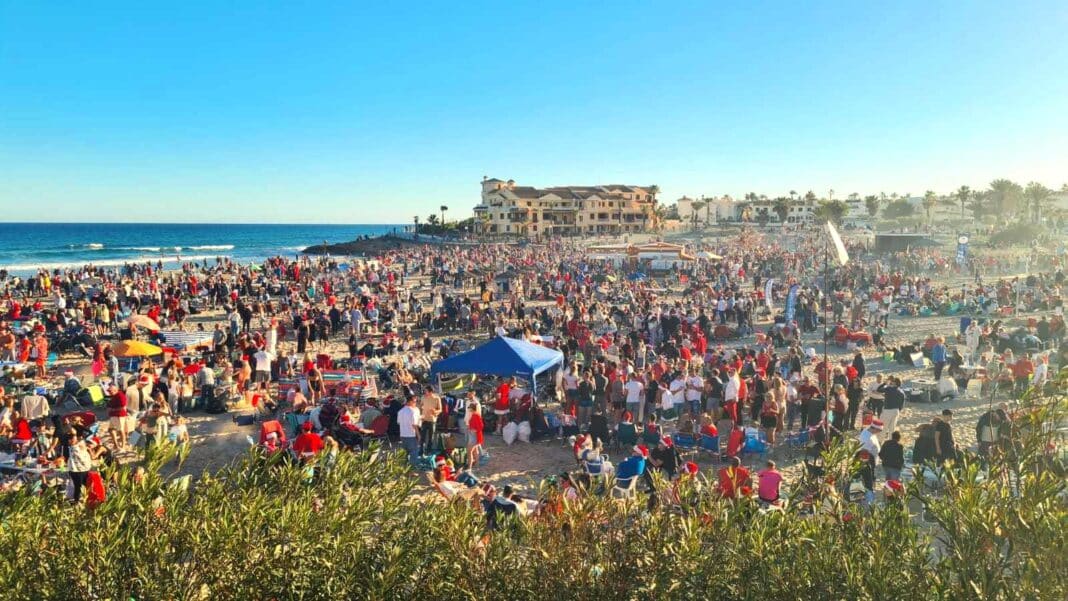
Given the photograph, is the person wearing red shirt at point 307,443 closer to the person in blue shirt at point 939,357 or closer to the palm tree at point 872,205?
the person in blue shirt at point 939,357

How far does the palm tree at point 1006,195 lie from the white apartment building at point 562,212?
49.4 meters

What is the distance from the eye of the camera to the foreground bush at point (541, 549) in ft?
12.9

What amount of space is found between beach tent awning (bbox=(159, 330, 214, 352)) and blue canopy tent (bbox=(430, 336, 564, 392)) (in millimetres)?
8645

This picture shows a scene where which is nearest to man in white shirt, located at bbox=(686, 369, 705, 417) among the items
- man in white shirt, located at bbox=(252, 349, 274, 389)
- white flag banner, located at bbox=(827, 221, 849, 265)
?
white flag banner, located at bbox=(827, 221, 849, 265)

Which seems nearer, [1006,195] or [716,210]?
→ [1006,195]

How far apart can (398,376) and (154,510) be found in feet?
31.6

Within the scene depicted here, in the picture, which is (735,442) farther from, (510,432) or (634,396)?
(510,432)

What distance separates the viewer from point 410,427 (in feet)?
31.4

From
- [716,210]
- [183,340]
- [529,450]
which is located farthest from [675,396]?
[716,210]

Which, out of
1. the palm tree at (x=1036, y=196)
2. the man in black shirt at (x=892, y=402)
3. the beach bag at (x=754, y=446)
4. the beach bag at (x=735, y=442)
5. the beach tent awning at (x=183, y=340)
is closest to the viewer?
the beach bag at (x=735, y=442)

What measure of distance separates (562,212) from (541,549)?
81945 mm

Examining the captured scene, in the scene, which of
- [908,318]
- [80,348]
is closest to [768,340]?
[908,318]

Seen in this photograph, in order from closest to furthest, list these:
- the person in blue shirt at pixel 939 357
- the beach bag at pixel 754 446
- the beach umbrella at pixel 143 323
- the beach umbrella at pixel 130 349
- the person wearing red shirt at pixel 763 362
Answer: the beach bag at pixel 754 446
the person wearing red shirt at pixel 763 362
the beach umbrella at pixel 130 349
the person in blue shirt at pixel 939 357
the beach umbrella at pixel 143 323

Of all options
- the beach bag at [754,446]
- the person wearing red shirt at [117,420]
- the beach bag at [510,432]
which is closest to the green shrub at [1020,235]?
the beach bag at [754,446]
